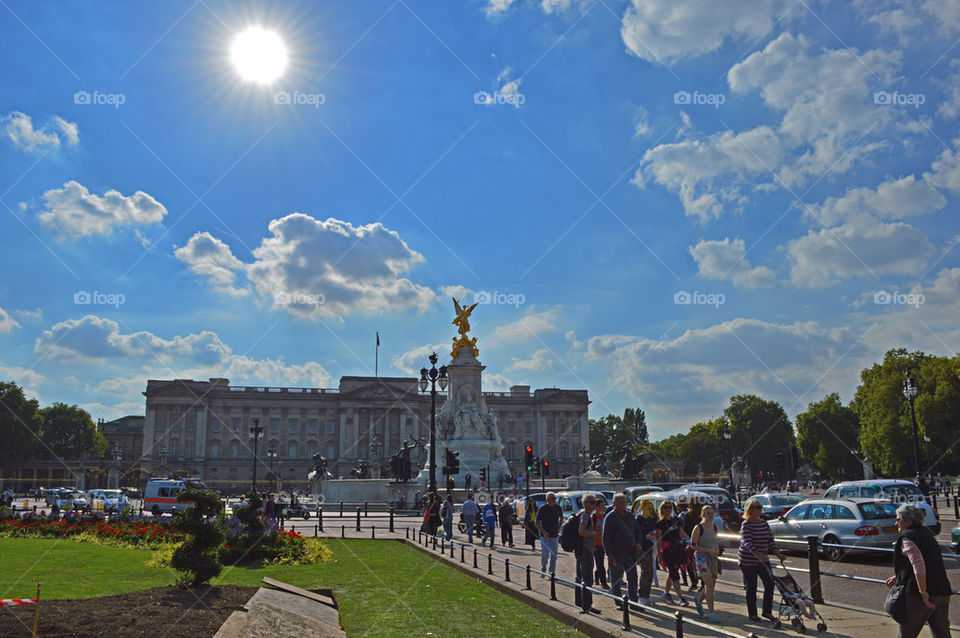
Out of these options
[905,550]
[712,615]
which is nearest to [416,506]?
[712,615]

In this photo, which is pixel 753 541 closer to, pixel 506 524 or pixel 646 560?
pixel 646 560

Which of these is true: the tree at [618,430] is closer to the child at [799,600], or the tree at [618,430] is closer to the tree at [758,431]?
the tree at [758,431]

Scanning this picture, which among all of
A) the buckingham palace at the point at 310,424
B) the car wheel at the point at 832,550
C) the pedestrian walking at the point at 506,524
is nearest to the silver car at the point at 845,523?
the car wheel at the point at 832,550

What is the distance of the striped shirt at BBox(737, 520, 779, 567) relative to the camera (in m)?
10.2

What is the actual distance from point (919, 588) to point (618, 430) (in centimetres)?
15512

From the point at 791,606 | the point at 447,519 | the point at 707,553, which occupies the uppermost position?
→ the point at 707,553

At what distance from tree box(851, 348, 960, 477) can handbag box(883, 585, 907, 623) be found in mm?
56543

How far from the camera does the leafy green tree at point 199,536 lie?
11000 mm

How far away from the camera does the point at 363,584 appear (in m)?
14.0

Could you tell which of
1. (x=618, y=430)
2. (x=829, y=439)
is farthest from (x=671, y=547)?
(x=618, y=430)

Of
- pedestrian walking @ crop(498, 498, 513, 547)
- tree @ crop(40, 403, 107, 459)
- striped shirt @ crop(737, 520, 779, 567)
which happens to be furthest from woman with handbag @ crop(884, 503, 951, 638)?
tree @ crop(40, 403, 107, 459)

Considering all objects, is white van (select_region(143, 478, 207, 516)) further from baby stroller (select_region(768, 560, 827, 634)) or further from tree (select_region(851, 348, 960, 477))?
tree (select_region(851, 348, 960, 477))

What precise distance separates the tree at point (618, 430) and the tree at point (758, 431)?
1615 inches

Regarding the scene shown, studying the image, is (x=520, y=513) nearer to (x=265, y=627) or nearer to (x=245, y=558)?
(x=245, y=558)
